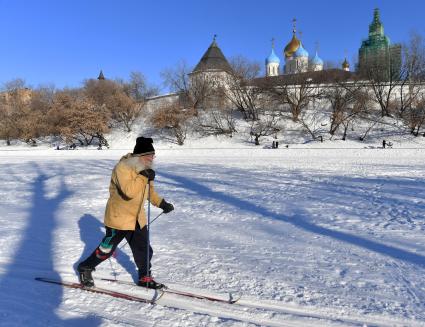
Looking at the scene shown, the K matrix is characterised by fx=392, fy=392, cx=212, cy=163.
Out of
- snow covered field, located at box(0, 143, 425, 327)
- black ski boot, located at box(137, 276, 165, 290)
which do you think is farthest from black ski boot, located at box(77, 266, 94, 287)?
black ski boot, located at box(137, 276, 165, 290)

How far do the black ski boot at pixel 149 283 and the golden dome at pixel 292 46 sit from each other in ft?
272

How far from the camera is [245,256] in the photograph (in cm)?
557

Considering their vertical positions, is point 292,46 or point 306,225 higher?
point 292,46

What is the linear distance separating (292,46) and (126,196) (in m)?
83.5

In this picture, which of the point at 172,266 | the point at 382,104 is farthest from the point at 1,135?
the point at 172,266

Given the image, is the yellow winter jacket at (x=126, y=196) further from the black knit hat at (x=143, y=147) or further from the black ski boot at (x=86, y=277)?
the black ski boot at (x=86, y=277)

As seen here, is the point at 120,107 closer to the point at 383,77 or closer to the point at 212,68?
the point at 212,68

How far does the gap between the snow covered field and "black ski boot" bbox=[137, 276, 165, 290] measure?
236 millimetres

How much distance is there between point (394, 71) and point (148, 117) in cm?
3087

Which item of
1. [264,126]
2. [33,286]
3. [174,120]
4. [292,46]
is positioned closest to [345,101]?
[264,126]

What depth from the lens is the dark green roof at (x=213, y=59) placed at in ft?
193

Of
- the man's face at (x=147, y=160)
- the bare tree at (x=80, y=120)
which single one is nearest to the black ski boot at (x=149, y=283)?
the man's face at (x=147, y=160)

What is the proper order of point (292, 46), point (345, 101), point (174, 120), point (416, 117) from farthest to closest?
point (292, 46)
point (174, 120)
point (345, 101)
point (416, 117)

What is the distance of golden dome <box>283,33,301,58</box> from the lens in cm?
8156
